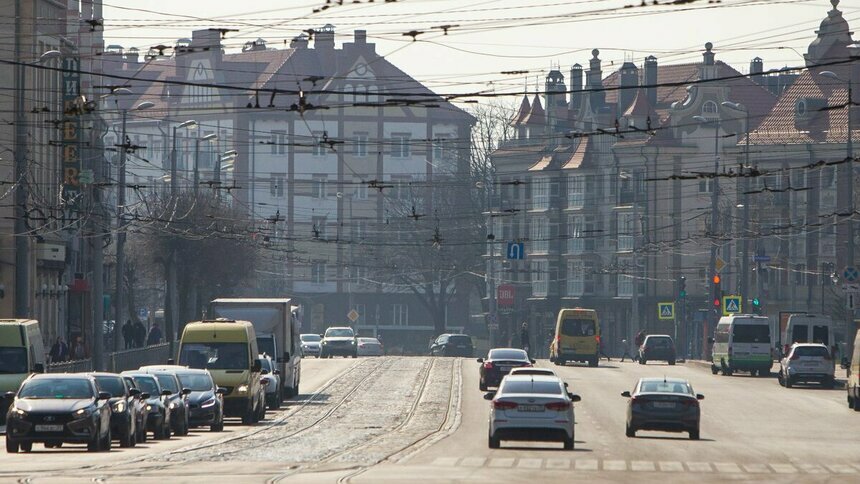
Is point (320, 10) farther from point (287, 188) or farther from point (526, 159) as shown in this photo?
point (287, 188)

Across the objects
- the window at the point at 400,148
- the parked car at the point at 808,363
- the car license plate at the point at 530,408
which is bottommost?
the parked car at the point at 808,363

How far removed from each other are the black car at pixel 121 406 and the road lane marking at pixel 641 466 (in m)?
9.23

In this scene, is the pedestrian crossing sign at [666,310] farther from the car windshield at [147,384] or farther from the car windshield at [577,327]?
the car windshield at [147,384]

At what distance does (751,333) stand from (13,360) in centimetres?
3645

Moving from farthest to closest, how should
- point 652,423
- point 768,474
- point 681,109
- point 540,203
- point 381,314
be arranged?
1. point 381,314
2. point 540,203
3. point 681,109
4. point 652,423
5. point 768,474

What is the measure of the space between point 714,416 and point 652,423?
9.30 metres

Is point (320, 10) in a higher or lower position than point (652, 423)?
higher

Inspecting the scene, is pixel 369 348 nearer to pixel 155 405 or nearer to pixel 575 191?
pixel 575 191

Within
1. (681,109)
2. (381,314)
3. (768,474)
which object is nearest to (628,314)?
(681,109)

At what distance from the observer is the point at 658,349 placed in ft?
284

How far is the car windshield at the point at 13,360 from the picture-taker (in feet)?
135

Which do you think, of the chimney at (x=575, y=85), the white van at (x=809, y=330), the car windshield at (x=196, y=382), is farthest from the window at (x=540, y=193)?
the car windshield at (x=196, y=382)

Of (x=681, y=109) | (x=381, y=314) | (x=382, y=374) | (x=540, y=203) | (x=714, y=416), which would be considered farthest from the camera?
(x=381, y=314)

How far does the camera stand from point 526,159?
12369cm
